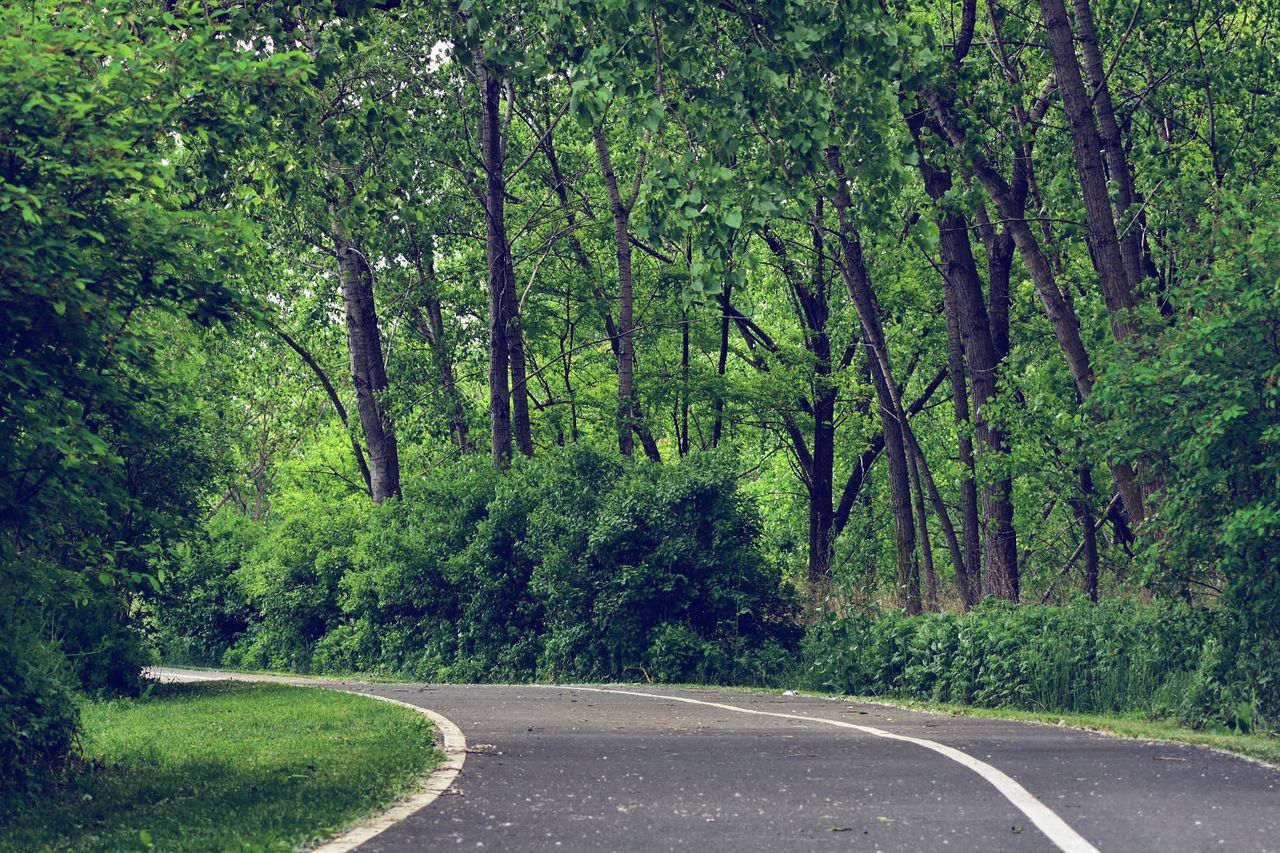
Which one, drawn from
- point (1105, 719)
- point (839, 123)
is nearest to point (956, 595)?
point (1105, 719)

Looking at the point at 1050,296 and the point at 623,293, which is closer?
the point at 1050,296

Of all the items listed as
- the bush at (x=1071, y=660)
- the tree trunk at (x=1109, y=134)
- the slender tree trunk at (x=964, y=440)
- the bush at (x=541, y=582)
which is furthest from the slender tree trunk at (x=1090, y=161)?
the bush at (x=541, y=582)

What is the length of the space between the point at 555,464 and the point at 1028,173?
10148 mm

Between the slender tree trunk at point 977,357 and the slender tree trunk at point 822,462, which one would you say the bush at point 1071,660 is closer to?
the slender tree trunk at point 977,357

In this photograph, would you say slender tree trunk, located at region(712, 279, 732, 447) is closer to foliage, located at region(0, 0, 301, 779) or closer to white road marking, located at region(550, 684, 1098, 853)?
white road marking, located at region(550, 684, 1098, 853)

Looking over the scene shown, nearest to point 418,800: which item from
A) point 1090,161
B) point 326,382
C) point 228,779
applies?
point 228,779

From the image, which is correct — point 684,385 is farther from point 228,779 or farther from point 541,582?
point 228,779

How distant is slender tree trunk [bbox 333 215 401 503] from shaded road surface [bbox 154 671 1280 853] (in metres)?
18.4

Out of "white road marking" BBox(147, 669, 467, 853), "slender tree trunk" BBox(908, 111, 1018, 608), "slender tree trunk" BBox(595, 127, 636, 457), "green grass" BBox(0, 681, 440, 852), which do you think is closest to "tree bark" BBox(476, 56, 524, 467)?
"slender tree trunk" BBox(595, 127, 636, 457)

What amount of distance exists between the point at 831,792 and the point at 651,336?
1116 inches

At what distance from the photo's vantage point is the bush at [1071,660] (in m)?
13.9

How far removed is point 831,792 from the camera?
8.79m

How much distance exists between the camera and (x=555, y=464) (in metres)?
25.7

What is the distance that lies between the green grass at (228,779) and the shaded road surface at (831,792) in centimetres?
56
